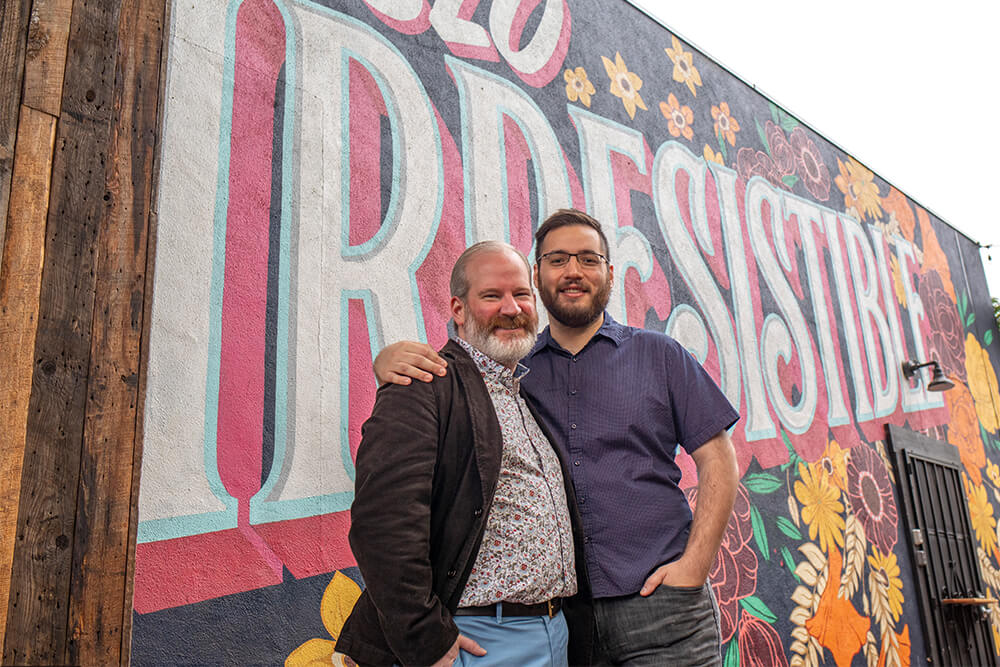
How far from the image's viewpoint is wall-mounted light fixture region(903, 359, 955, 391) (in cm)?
674

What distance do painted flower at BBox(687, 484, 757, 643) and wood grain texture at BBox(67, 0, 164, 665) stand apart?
2.98 meters

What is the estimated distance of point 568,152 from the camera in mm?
4379

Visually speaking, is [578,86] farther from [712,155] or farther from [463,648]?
[463,648]

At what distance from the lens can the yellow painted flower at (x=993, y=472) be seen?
7.61 m

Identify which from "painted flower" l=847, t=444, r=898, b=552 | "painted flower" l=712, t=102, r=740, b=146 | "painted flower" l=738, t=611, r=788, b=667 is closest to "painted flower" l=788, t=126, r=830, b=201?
"painted flower" l=712, t=102, r=740, b=146

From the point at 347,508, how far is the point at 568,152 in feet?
7.94

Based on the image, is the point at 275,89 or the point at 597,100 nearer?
the point at 275,89

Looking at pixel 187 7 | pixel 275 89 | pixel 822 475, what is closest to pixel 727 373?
pixel 822 475

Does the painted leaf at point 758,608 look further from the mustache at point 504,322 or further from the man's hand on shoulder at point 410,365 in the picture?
the man's hand on shoulder at point 410,365

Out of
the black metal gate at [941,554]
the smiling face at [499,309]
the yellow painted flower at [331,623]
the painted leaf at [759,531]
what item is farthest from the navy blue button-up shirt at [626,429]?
the black metal gate at [941,554]

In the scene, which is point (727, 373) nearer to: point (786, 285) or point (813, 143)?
point (786, 285)

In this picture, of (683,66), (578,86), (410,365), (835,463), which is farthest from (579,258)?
(835,463)

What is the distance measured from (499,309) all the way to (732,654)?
2.92 meters

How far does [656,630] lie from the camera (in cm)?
204
